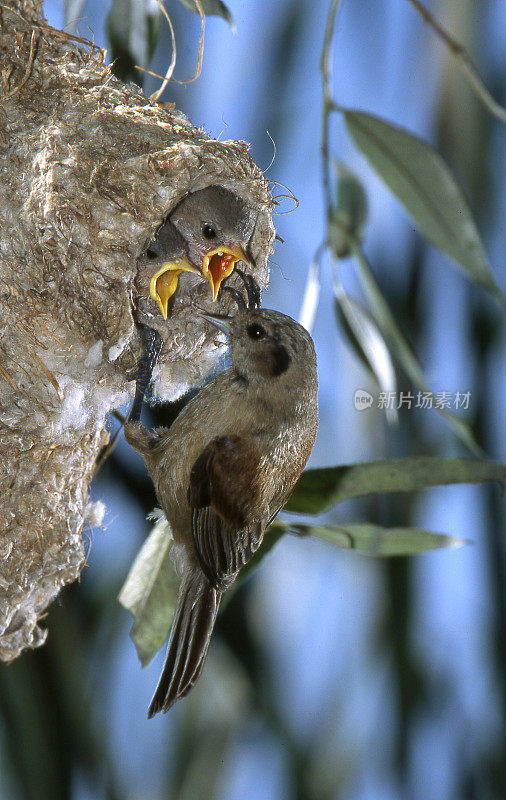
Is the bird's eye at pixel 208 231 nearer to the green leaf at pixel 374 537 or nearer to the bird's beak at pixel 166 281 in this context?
the bird's beak at pixel 166 281

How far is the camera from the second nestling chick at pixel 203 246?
5.23 feet

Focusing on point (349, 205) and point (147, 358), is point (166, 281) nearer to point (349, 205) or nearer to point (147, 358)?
point (147, 358)

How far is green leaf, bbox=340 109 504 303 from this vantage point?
192cm

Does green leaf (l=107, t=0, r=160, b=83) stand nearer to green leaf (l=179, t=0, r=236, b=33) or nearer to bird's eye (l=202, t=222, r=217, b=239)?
green leaf (l=179, t=0, r=236, b=33)

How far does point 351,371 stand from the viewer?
8.75 ft

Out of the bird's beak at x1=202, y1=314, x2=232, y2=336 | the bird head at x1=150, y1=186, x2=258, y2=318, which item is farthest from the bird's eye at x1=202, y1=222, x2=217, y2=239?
the bird's beak at x1=202, y1=314, x2=232, y2=336

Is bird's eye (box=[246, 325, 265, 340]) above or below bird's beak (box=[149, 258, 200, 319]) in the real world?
below

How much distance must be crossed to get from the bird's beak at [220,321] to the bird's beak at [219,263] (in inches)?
1.9

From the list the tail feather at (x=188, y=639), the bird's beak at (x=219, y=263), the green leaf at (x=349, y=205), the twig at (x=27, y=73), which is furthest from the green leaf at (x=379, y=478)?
the twig at (x=27, y=73)

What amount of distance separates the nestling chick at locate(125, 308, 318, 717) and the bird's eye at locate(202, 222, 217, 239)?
20 cm

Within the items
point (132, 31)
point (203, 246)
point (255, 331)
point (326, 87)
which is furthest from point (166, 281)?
point (132, 31)

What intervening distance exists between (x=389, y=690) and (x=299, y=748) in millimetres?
415

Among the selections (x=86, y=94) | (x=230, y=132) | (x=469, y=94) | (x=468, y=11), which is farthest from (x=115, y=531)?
(x=468, y=11)

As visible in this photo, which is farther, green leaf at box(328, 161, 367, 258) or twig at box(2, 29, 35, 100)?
green leaf at box(328, 161, 367, 258)
